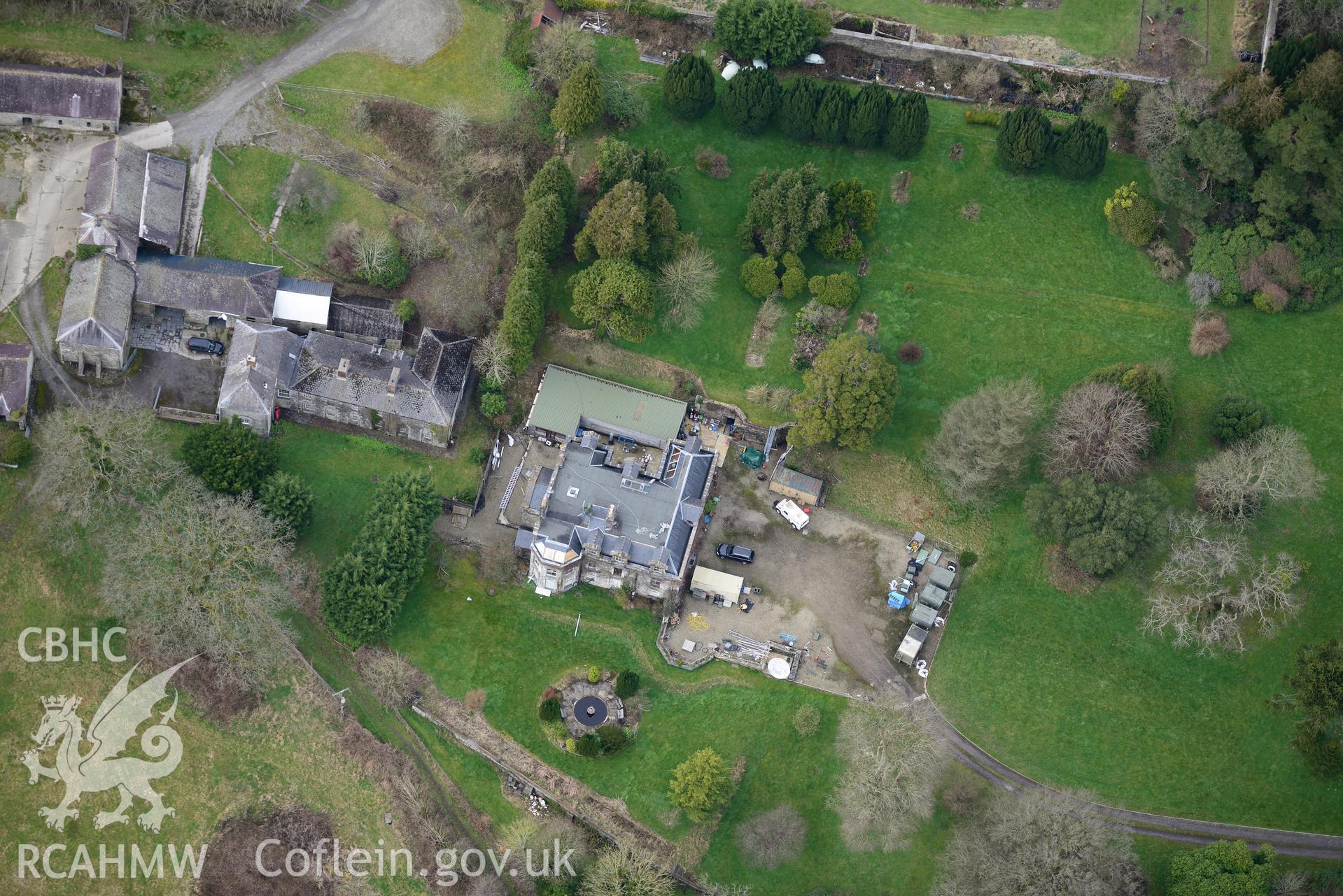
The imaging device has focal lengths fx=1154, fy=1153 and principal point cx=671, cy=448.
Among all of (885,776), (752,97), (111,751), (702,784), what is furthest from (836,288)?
(111,751)

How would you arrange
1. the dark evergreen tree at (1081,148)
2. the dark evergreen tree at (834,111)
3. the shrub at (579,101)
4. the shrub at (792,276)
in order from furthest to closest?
the dark evergreen tree at (834,111)
the dark evergreen tree at (1081,148)
the shrub at (579,101)
the shrub at (792,276)

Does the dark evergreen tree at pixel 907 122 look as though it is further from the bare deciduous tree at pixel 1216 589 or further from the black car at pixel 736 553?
the bare deciduous tree at pixel 1216 589

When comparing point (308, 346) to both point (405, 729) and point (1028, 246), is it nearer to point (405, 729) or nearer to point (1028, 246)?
point (405, 729)

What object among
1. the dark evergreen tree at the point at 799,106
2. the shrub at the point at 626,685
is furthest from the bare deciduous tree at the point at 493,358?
the dark evergreen tree at the point at 799,106

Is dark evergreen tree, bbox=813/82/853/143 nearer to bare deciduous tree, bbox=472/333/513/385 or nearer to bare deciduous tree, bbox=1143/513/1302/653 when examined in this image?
bare deciduous tree, bbox=472/333/513/385

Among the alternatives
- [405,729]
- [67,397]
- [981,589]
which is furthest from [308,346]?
[981,589]

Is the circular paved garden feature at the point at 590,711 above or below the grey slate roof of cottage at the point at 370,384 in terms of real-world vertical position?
below

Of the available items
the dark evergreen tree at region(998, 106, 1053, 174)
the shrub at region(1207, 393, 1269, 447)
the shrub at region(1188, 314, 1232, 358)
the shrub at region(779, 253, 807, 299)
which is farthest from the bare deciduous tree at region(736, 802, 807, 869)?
the dark evergreen tree at region(998, 106, 1053, 174)
